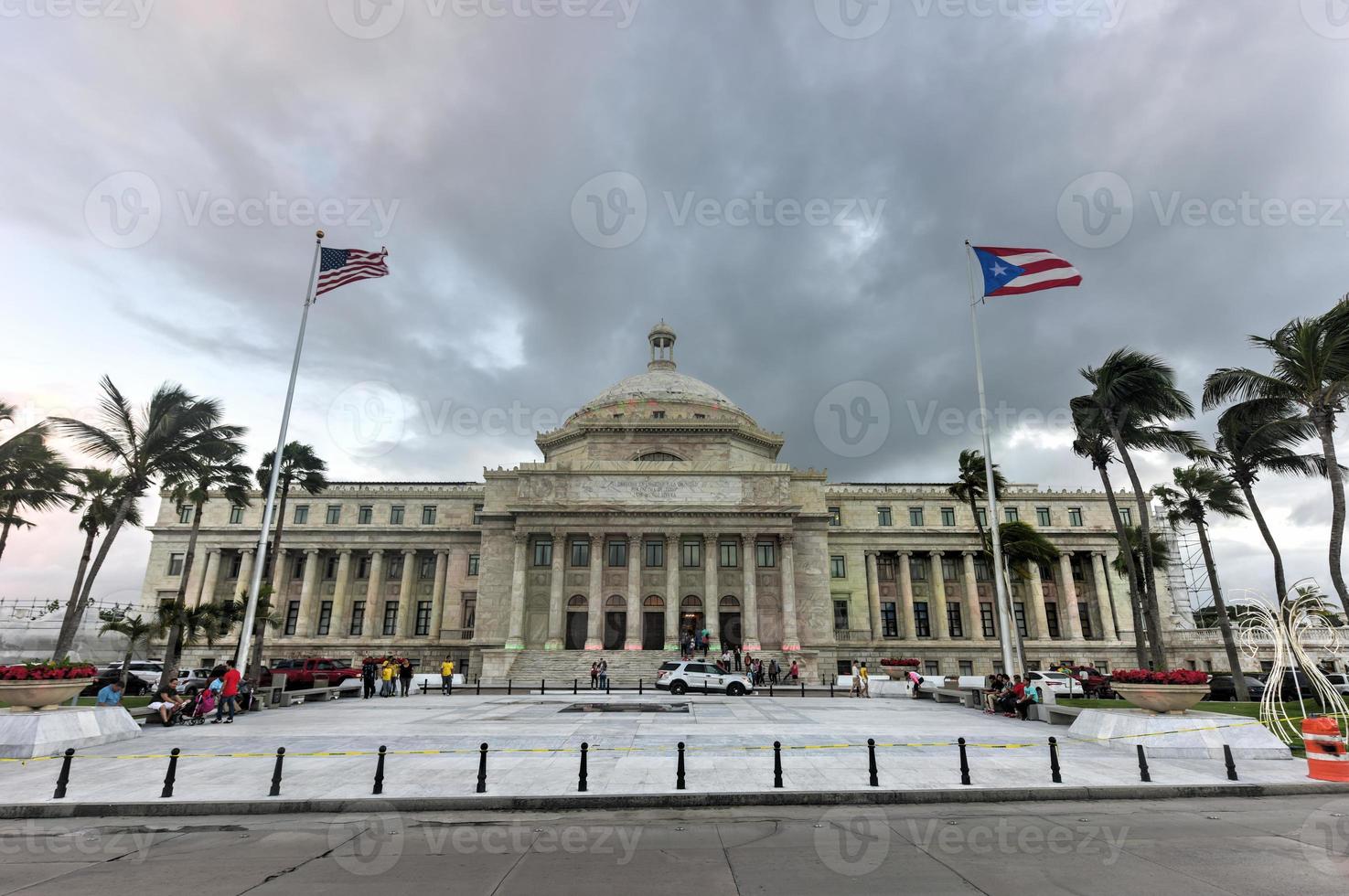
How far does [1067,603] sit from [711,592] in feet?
107

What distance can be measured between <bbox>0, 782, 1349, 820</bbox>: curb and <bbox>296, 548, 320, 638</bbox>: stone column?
5314cm

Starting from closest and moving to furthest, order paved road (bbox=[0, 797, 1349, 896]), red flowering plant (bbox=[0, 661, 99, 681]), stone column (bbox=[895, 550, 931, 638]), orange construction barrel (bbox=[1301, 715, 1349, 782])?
1. paved road (bbox=[0, 797, 1349, 896])
2. orange construction barrel (bbox=[1301, 715, 1349, 782])
3. red flowering plant (bbox=[0, 661, 99, 681])
4. stone column (bbox=[895, 550, 931, 638])

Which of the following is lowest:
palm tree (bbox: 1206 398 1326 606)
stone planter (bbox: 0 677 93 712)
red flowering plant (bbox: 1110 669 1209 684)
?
stone planter (bbox: 0 677 93 712)

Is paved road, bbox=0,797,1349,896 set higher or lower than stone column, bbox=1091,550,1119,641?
lower

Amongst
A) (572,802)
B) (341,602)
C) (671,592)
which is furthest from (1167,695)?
(341,602)

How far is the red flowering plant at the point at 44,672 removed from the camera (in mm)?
14922

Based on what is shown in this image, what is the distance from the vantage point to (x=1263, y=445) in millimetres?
27312

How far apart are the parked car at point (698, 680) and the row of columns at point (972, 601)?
1150 inches


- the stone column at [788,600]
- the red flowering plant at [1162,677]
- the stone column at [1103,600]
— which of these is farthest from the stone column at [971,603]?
the red flowering plant at [1162,677]

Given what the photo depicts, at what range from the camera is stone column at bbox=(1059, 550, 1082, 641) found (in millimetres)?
57594

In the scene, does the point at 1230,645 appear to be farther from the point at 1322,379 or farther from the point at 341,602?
the point at 341,602

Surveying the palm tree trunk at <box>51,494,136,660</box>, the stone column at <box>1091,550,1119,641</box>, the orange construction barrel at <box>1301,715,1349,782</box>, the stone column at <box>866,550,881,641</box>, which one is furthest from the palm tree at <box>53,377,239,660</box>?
the stone column at <box>1091,550,1119,641</box>

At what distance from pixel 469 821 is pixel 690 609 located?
4212 centimetres

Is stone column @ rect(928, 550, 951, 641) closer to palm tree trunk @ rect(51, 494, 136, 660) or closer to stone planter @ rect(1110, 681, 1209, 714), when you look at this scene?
stone planter @ rect(1110, 681, 1209, 714)
